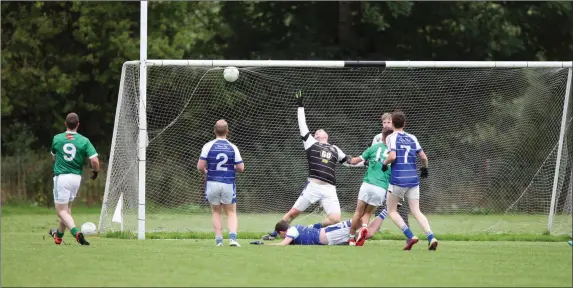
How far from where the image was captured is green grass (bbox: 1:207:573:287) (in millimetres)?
10391

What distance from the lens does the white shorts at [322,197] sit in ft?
53.1

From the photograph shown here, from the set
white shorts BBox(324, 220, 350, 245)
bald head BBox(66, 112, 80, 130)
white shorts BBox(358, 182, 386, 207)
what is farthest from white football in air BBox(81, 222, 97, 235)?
white shorts BBox(358, 182, 386, 207)

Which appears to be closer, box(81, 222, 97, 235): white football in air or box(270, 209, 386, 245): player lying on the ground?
box(270, 209, 386, 245): player lying on the ground

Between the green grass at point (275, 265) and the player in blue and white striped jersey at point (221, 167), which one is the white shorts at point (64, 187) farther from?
the player in blue and white striped jersey at point (221, 167)

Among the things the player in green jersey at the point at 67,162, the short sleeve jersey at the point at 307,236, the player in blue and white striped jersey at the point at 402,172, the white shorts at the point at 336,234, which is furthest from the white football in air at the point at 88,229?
the player in blue and white striped jersey at the point at 402,172

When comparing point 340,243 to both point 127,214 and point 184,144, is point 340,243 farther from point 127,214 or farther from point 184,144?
point 184,144

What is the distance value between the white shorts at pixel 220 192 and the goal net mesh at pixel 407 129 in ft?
14.0

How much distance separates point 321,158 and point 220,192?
6.08ft

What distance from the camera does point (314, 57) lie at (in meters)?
34.3

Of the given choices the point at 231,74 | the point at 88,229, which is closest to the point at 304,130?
the point at 231,74

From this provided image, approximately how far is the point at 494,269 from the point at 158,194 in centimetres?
946

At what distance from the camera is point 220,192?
49.6 feet

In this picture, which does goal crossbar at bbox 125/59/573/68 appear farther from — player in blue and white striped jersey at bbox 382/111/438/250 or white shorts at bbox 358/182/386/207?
player in blue and white striped jersey at bbox 382/111/438/250

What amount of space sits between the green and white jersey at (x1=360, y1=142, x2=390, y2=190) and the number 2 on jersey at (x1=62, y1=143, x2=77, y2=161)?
4.14 metres
